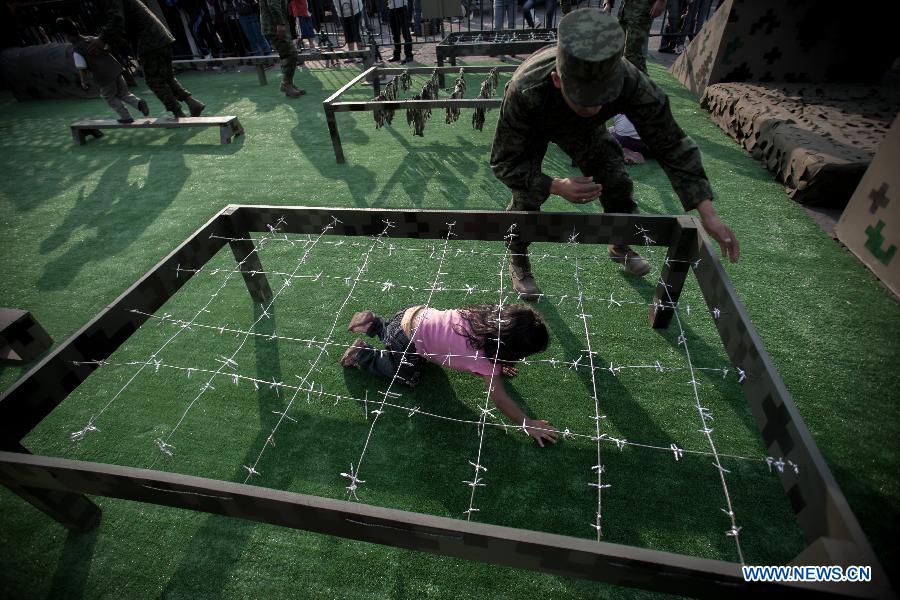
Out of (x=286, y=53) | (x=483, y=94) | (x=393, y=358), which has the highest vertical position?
(x=286, y=53)

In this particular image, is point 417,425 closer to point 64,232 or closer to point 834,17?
point 64,232

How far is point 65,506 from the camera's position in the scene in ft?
5.51

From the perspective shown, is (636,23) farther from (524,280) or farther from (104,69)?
(104,69)

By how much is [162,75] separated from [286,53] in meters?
1.87

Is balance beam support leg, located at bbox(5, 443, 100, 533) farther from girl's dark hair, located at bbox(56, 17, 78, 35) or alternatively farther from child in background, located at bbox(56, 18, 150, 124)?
girl's dark hair, located at bbox(56, 17, 78, 35)

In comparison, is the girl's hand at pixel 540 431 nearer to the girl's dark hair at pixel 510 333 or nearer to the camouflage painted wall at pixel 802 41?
the girl's dark hair at pixel 510 333

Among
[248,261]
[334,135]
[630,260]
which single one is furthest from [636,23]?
[248,261]

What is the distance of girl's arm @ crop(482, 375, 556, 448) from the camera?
6.04ft

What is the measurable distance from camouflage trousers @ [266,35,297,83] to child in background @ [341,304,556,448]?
243 inches

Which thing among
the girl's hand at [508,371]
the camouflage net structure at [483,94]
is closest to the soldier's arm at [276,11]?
the camouflage net structure at [483,94]

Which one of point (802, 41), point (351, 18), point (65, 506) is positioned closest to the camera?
point (65, 506)

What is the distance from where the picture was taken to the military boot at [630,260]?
9.25 feet

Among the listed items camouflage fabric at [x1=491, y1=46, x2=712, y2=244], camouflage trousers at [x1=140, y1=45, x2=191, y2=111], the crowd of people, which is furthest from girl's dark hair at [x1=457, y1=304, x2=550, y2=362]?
the crowd of people

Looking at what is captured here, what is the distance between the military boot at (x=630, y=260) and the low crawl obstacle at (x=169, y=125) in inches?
201
